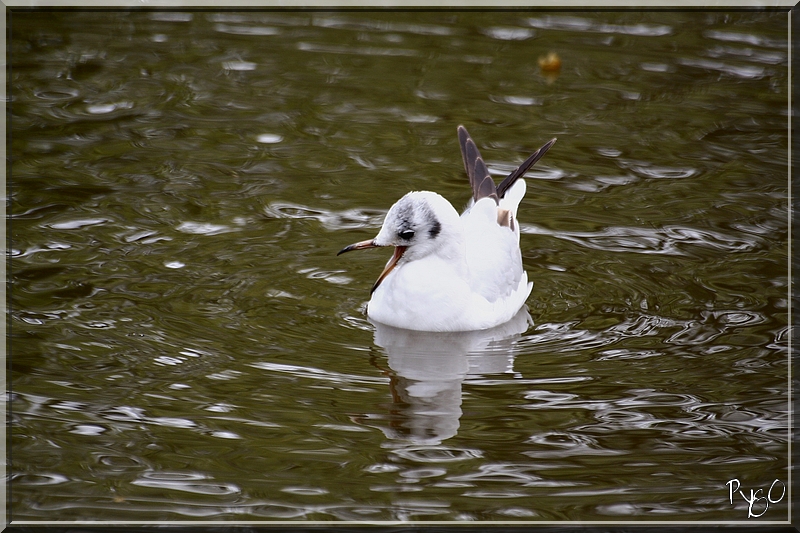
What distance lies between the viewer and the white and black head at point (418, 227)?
737 cm

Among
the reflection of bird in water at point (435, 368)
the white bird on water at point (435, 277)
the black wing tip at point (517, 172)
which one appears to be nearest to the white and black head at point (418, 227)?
the white bird on water at point (435, 277)

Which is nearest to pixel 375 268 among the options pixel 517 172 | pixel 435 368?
pixel 517 172

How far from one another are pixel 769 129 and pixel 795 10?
79.6 inches

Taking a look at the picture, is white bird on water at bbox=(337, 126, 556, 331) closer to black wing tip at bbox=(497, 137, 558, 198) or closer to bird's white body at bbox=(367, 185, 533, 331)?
bird's white body at bbox=(367, 185, 533, 331)

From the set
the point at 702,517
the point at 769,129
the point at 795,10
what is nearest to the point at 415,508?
the point at 702,517

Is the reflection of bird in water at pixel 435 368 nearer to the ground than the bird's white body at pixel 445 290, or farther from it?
nearer to the ground

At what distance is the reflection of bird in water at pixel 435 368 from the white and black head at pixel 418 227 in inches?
22.1

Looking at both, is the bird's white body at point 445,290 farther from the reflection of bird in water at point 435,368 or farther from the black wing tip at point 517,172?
the black wing tip at point 517,172

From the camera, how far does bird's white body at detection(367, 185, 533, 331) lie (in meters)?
7.50

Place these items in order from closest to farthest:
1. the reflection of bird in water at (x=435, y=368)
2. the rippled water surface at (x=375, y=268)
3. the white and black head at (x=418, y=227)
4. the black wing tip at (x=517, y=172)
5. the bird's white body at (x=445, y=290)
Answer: the rippled water surface at (x=375, y=268), the reflection of bird in water at (x=435, y=368), the white and black head at (x=418, y=227), the bird's white body at (x=445, y=290), the black wing tip at (x=517, y=172)

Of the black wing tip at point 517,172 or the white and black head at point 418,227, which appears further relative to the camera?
the black wing tip at point 517,172

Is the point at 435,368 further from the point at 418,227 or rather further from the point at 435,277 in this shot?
the point at 418,227

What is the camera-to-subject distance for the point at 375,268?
334 inches

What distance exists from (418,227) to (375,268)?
111cm
